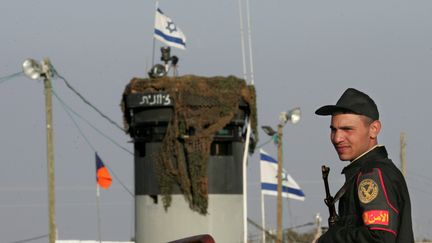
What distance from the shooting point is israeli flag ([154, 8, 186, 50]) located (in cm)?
2802

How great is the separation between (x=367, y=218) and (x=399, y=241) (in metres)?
0.20

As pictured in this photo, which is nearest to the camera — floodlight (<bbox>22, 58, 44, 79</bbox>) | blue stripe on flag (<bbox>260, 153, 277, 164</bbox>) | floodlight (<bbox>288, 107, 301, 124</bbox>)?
floodlight (<bbox>22, 58, 44, 79</bbox>)

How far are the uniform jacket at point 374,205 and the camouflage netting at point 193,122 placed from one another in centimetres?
2035

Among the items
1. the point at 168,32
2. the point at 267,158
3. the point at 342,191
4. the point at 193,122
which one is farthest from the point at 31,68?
the point at 342,191

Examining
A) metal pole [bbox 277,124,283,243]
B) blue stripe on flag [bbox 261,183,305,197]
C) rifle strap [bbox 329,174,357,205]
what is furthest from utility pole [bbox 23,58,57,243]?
rifle strap [bbox 329,174,357,205]

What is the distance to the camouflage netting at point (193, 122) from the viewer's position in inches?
1032

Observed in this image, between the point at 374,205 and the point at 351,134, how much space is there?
0.37 m

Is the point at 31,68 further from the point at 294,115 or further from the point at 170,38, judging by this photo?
the point at 294,115

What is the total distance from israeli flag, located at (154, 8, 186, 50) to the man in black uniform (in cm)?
2220

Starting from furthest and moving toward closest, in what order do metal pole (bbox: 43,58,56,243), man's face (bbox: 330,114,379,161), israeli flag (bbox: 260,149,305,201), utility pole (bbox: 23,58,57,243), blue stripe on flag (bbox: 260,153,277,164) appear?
israeli flag (bbox: 260,149,305,201), blue stripe on flag (bbox: 260,153,277,164), metal pole (bbox: 43,58,56,243), utility pole (bbox: 23,58,57,243), man's face (bbox: 330,114,379,161)

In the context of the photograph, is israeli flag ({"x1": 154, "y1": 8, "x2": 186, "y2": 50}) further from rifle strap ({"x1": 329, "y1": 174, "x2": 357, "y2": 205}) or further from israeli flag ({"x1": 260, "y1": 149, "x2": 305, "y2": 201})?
rifle strap ({"x1": 329, "y1": 174, "x2": 357, "y2": 205})

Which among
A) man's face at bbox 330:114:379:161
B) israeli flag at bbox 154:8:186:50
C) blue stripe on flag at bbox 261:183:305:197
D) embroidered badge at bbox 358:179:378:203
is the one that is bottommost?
blue stripe on flag at bbox 261:183:305:197

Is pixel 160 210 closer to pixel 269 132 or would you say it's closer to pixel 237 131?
pixel 237 131

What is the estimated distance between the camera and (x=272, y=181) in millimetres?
39125
